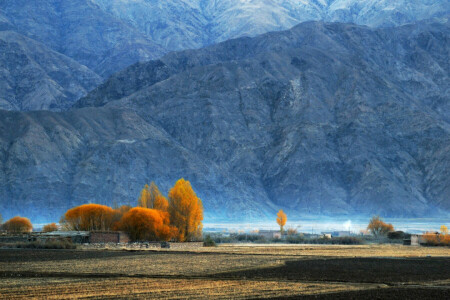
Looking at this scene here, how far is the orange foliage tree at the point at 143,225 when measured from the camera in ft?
241

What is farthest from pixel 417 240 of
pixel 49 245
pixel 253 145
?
pixel 253 145

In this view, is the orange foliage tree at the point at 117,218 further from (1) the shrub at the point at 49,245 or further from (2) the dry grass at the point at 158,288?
(2) the dry grass at the point at 158,288

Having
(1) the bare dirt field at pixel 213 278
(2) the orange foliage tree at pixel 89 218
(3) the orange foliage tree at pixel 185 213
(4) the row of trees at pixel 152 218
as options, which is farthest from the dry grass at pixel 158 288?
(3) the orange foliage tree at pixel 185 213

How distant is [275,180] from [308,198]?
10.6 meters

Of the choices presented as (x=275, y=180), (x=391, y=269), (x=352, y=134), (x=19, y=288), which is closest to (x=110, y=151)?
(x=275, y=180)

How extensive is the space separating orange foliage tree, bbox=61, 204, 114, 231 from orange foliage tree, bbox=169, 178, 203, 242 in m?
6.65

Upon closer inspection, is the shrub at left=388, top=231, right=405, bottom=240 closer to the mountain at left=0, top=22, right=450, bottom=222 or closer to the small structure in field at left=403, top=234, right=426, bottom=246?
the small structure in field at left=403, top=234, right=426, bottom=246

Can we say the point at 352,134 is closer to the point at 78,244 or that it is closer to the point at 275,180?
the point at 275,180

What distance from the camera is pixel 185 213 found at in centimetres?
7906

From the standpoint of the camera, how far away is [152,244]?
6956 cm

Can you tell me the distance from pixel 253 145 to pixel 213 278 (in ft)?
460

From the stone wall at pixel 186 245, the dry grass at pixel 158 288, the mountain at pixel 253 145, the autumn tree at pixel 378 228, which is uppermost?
the mountain at pixel 253 145

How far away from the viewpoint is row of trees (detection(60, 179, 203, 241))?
73562 millimetres

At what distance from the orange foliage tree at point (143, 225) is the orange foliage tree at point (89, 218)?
212cm
